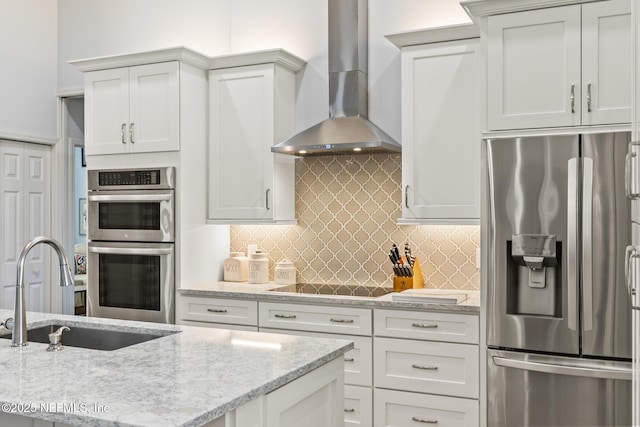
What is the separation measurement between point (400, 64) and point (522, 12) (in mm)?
1046

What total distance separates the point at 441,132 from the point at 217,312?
180 cm

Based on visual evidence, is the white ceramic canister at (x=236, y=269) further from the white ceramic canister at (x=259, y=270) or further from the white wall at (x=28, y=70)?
the white wall at (x=28, y=70)

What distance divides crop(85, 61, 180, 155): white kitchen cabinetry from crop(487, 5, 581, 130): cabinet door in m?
2.04

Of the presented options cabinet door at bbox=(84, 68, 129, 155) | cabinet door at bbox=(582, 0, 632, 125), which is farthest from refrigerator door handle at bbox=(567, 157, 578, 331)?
cabinet door at bbox=(84, 68, 129, 155)

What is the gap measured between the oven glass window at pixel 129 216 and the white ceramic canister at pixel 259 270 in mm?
690

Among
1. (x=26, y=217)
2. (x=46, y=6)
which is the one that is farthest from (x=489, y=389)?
(x=46, y=6)

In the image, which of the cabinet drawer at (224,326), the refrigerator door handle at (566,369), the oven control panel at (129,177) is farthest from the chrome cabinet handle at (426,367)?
the oven control panel at (129,177)

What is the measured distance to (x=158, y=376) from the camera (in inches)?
71.6

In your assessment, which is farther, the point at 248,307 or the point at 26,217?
the point at 26,217

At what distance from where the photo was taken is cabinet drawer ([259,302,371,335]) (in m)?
3.56

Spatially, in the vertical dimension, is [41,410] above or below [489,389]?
above

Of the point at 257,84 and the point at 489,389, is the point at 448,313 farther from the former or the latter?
the point at 257,84

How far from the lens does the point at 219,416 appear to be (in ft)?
5.17

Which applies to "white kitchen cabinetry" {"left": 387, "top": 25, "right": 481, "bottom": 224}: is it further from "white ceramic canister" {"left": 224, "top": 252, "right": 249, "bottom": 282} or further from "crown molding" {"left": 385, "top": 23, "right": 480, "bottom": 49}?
"white ceramic canister" {"left": 224, "top": 252, "right": 249, "bottom": 282}
